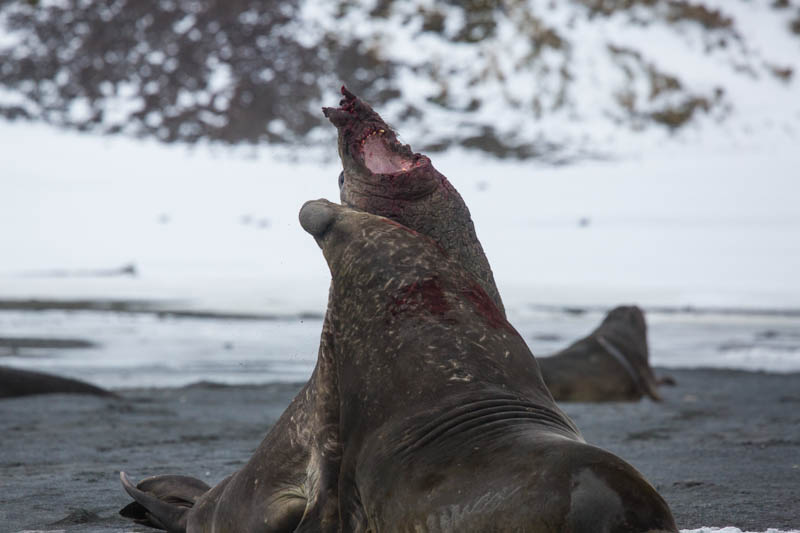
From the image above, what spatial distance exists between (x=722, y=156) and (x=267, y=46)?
117ft

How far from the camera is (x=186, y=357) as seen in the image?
1324 cm

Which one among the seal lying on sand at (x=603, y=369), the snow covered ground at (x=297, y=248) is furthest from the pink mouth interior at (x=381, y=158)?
the seal lying on sand at (x=603, y=369)

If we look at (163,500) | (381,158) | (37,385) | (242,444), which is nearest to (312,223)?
(381,158)

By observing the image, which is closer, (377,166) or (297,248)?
(377,166)

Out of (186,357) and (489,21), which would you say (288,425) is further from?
(489,21)

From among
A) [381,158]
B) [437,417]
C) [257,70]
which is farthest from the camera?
[257,70]

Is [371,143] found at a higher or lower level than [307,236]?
higher

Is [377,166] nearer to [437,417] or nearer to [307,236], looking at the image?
[307,236]

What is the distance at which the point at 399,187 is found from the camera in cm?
351

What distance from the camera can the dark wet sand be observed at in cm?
443

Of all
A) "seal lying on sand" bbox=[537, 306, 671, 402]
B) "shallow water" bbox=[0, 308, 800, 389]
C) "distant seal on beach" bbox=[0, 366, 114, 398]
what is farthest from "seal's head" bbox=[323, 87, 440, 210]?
"shallow water" bbox=[0, 308, 800, 389]

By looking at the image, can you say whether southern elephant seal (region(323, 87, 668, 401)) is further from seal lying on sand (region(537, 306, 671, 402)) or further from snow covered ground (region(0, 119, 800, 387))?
seal lying on sand (region(537, 306, 671, 402))

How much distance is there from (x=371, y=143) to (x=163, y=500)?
5.08ft

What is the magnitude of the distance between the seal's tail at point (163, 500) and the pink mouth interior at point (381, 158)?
1.34 meters
